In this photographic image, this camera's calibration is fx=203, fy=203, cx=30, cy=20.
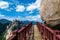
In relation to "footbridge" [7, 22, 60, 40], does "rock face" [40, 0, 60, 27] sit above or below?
above

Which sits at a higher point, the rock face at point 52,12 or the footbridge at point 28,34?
the rock face at point 52,12

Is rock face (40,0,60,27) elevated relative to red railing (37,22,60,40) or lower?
elevated

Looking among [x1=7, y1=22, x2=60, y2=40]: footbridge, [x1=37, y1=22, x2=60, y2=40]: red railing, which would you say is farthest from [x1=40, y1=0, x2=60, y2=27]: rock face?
[x1=37, y1=22, x2=60, y2=40]: red railing

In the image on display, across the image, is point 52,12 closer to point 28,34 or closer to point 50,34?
point 28,34

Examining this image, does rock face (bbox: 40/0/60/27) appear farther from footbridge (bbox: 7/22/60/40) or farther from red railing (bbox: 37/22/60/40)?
red railing (bbox: 37/22/60/40)

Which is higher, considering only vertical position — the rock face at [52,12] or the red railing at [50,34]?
the rock face at [52,12]

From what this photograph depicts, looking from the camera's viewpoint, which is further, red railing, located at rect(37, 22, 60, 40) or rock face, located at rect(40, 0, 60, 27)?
rock face, located at rect(40, 0, 60, 27)

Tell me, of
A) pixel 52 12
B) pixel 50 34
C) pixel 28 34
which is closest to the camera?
pixel 50 34

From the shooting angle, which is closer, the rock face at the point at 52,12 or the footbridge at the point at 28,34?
the footbridge at the point at 28,34

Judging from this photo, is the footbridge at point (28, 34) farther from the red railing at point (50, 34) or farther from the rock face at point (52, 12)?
the rock face at point (52, 12)

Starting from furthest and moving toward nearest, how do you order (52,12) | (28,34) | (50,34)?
1. (52,12)
2. (28,34)
3. (50,34)

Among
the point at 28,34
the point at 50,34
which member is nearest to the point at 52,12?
the point at 28,34

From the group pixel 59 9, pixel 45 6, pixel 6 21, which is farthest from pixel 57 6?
pixel 6 21

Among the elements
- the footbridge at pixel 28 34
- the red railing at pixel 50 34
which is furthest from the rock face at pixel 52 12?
the red railing at pixel 50 34
